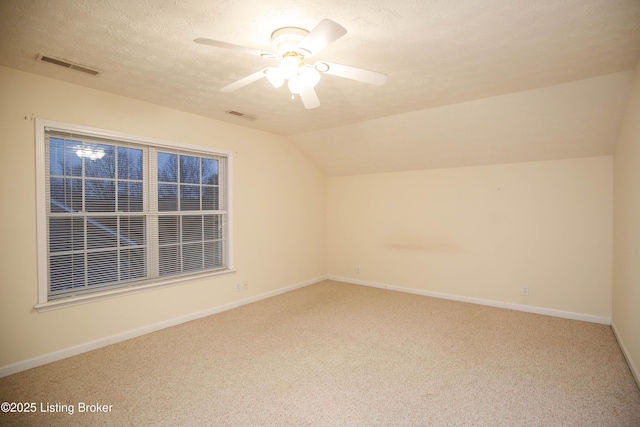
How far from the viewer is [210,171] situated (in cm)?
412

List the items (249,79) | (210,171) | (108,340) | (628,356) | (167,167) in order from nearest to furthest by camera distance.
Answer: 1. (249,79)
2. (628,356)
3. (108,340)
4. (167,167)
5. (210,171)

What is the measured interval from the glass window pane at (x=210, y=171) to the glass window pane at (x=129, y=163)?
2.53 feet

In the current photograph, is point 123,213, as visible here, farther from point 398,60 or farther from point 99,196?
point 398,60

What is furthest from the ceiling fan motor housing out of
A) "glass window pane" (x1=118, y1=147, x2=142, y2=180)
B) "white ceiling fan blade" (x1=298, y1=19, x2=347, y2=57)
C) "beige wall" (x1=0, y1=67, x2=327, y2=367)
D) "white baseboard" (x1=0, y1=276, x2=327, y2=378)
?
"white baseboard" (x1=0, y1=276, x2=327, y2=378)

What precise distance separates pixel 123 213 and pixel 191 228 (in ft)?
2.64

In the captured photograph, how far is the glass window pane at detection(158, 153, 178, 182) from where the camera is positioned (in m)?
3.63

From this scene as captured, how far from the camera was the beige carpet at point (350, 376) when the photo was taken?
2.04 meters

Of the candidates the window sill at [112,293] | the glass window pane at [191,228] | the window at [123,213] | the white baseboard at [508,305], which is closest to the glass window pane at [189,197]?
the window at [123,213]

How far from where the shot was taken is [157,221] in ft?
11.8

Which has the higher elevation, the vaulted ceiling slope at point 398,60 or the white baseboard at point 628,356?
the vaulted ceiling slope at point 398,60

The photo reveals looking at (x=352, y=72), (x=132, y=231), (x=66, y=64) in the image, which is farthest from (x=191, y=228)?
Answer: (x=352, y=72)

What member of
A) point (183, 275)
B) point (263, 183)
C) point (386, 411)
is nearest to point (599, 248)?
point (386, 411)

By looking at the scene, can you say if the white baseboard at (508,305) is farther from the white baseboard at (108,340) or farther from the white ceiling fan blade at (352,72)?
the white ceiling fan blade at (352,72)

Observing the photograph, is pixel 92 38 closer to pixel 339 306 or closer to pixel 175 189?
pixel 175 189
